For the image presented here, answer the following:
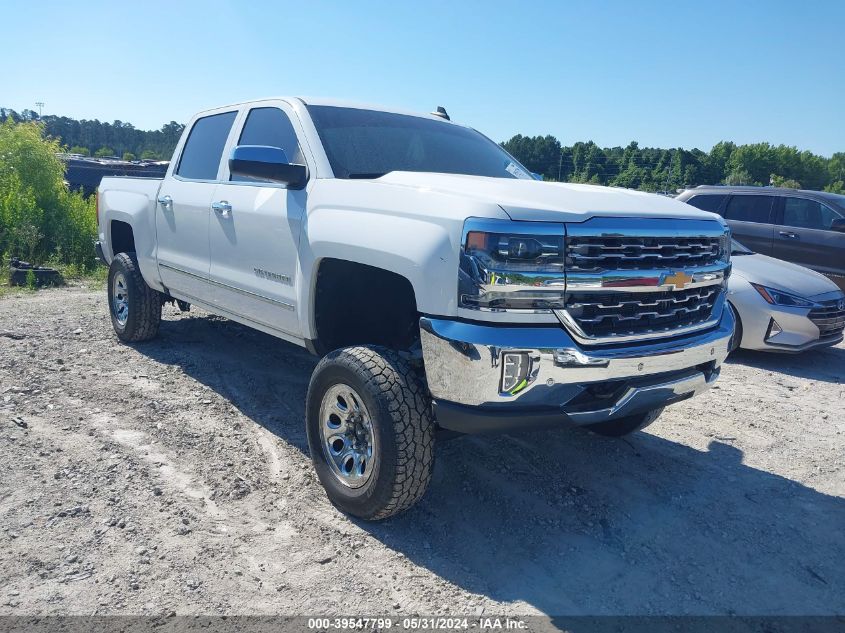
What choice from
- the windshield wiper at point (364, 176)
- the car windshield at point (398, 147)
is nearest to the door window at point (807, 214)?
the car windshield at point (398, 147)

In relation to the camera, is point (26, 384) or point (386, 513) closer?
point (386, 513)

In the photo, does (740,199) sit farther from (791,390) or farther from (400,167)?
(400,167)

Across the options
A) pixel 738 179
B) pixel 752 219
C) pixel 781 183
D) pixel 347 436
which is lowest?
pixel 347 436

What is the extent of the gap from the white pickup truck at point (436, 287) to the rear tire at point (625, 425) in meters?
0.01

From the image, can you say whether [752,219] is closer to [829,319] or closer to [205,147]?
[829,319]

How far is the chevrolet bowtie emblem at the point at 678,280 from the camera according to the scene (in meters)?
2.92

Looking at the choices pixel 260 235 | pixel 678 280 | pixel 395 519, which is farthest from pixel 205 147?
pixel 678 280

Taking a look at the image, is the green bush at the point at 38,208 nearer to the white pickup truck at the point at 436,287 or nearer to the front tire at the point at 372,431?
the white pickup truck at the point at 436,287

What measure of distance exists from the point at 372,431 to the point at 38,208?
10.7m

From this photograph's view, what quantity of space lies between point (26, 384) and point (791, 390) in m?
6.29

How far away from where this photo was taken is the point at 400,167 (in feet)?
12.5

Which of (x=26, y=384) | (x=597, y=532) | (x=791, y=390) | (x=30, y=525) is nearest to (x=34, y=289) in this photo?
(x=26, y=384)

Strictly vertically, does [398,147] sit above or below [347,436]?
above

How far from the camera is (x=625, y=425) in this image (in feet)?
13.6
